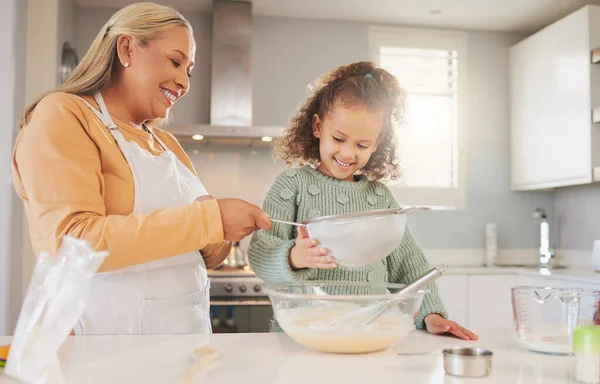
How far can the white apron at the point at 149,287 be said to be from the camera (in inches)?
48.0

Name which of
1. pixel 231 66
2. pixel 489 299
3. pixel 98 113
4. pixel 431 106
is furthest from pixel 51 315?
pixel 431 106

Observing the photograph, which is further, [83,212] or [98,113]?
[98,113]

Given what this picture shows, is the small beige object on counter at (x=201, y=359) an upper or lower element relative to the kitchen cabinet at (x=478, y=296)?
upper

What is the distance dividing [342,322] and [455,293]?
2695 mm

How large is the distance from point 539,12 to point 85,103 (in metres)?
3.25

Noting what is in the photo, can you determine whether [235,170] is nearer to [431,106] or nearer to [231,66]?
[231,66]

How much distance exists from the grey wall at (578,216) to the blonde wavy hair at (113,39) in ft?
9.93

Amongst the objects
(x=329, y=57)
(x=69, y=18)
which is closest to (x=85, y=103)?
(x=69, y=18)

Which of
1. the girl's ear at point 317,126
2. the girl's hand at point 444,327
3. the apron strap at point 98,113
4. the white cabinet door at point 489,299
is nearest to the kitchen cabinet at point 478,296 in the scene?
the white cabinet door at point 489,299

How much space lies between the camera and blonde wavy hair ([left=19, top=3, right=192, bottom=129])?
131cm

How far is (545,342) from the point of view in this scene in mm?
957

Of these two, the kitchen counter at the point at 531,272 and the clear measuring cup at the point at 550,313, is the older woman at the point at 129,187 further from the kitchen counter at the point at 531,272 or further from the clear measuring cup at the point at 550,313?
the kitchen counter at the point at 531,272

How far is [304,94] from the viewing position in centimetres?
384

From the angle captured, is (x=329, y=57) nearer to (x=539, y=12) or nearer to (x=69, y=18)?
(x=539, y=12)
